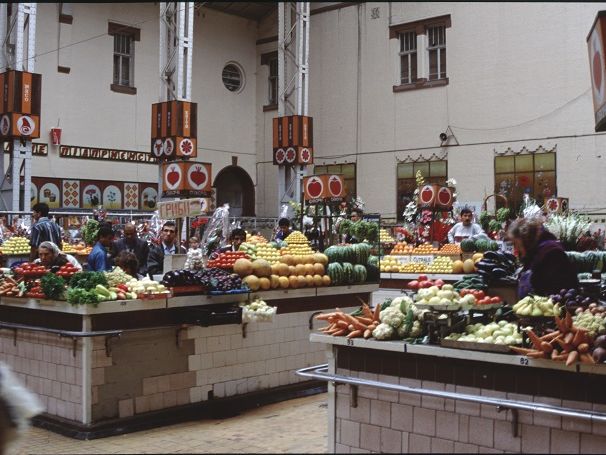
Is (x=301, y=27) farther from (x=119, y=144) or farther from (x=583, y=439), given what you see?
(x=583, y=439)

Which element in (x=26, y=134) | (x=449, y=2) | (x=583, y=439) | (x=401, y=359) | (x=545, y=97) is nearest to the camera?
(x=583, y=439)

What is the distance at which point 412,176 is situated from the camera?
80.3 ft

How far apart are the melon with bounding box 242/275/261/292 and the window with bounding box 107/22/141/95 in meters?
17.8

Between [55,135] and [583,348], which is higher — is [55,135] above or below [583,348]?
above

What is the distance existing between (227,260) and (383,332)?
11.7 feet

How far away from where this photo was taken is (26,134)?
18484mm

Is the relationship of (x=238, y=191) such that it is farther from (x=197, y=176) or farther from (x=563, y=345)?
(x=563, y=345)

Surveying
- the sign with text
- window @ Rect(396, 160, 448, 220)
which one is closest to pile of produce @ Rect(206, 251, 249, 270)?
the sign with text

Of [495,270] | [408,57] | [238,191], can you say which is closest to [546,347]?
[495,270]

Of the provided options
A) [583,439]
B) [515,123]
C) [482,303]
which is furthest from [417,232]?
[583,439]

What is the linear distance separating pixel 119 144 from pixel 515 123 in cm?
1291

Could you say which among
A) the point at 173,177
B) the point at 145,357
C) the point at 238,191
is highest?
the point at 238,191

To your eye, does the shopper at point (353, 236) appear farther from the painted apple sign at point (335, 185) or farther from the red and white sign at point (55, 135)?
the red and white sign at point (55, 135)

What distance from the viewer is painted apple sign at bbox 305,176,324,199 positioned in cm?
1327
